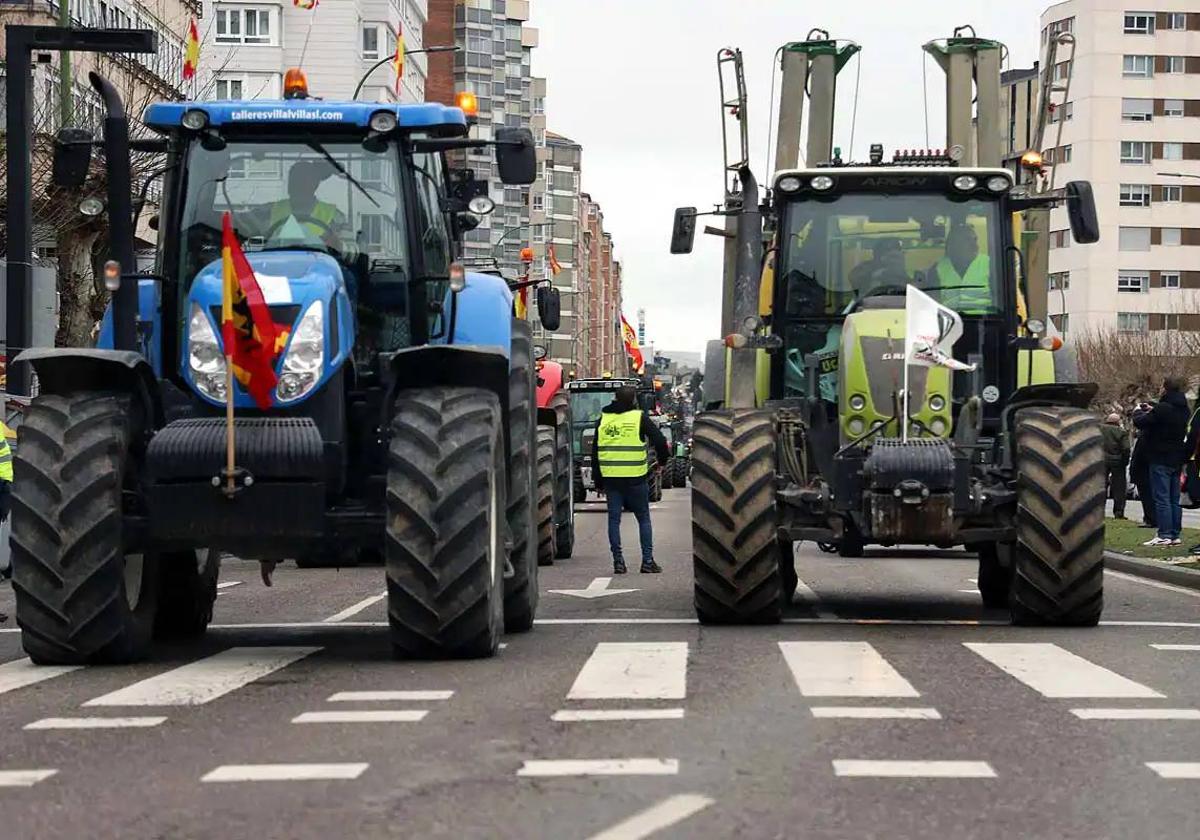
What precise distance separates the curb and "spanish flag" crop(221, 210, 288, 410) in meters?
10.6

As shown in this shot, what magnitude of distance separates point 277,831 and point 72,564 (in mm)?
4873

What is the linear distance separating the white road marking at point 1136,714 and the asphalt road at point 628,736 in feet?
0.04

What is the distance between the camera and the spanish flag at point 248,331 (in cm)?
1113

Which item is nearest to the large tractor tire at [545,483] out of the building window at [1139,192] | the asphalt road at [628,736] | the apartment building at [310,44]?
the asphalt road at [628,736]

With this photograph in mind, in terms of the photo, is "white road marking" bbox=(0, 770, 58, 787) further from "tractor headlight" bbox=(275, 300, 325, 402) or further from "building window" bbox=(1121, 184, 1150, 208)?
"building window" bbox=(1121, 184, 1150, 208)

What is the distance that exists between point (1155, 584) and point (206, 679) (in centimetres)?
1172

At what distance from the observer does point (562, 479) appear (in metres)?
23.5

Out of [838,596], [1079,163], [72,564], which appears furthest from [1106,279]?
[72,564]

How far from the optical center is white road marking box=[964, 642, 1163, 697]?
33.5ft

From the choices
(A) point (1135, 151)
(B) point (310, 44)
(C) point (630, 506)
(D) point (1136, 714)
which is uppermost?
(B) point (310, 44)

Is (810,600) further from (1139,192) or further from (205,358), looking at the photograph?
(1139,192)

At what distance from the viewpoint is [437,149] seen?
12836 millimetres

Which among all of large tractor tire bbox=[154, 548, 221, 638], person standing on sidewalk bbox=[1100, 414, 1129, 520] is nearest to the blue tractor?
large tractor tire bbox=[154, 548, 221, 638]

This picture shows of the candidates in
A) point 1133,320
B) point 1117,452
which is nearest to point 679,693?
point 1117,452
